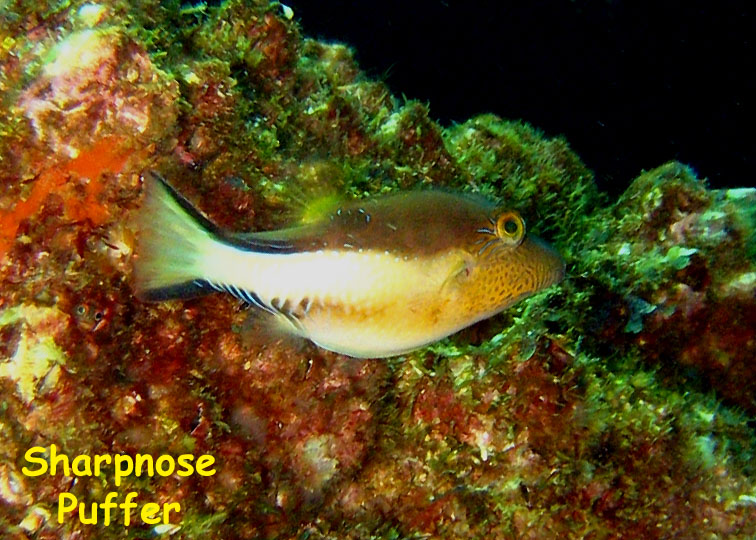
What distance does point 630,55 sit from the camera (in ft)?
104

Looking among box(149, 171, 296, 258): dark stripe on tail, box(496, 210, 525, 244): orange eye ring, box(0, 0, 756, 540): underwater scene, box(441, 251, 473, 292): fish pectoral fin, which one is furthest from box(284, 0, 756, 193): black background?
box(149, 171, 296, 258): dark stripe on tail

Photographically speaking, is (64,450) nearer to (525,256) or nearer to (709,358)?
(525,256)

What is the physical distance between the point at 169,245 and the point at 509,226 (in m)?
1.52

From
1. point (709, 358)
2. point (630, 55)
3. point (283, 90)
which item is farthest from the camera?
point (630, 55)

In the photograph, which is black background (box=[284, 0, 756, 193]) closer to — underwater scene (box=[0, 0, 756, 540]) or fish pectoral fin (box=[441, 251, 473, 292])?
underwater scene (box=[0, 0, 756, 540])

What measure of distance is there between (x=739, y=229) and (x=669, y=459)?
2.36 meters

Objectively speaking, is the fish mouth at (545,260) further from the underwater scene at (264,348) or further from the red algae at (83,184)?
the red algae at (83,184)

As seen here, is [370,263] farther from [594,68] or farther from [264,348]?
[594,68]

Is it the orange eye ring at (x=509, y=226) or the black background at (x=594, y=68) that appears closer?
the orange eye ring at (x=509, y=226)

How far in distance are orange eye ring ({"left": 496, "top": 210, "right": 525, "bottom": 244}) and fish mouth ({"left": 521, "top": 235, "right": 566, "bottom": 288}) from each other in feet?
0.31

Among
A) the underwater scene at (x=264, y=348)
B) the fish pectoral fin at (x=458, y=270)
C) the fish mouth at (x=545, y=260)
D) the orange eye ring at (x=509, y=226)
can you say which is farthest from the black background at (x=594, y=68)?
the fish pectoral fin at (x=458, y=270)

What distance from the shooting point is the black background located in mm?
27797

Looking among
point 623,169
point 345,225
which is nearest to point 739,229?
point 345,225

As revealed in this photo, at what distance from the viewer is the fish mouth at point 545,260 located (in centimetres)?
224
